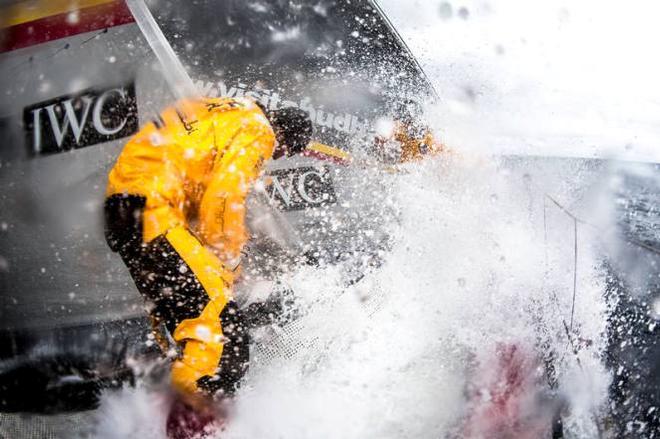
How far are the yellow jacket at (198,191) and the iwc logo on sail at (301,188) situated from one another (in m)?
0.10

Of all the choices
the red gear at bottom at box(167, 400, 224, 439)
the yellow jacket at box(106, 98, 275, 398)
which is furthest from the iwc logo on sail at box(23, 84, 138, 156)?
the red gear at bottom at box(167, 400, 224, 439)

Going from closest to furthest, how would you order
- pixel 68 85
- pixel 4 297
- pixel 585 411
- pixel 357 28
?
pixel 68 85
pixel 4 297
pixel 357 28
pixel 585 411

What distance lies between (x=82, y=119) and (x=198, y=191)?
359 mm

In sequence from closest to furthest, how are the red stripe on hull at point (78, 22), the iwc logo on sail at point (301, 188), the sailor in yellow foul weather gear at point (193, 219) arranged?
the sailor in yellow foul weather gear at point (193, 219) < the red stripe on hull at point (78, 22) < the iwc logo on sail at point (301, 188)

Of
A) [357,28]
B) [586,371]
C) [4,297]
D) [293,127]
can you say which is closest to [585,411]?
[586,371]

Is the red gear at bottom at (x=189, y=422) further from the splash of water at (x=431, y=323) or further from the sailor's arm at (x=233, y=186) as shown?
the sailor's arm at (x=233, y=186)

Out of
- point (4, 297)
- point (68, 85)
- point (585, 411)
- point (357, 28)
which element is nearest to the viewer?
point (68, 85)

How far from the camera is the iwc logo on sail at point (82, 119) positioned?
1368 mm

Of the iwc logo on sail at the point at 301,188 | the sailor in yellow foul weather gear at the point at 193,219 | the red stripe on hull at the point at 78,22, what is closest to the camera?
the sailor in yellow foul weather gear at the point at 193,219

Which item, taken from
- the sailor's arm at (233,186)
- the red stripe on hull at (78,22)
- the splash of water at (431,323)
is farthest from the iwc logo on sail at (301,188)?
the red stripe on hull at (78,22)

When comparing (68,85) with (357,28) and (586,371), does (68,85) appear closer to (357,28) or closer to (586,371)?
(357,28)

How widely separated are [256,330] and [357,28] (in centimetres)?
99

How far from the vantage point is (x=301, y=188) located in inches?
61.1

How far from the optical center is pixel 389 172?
164 centimetres
